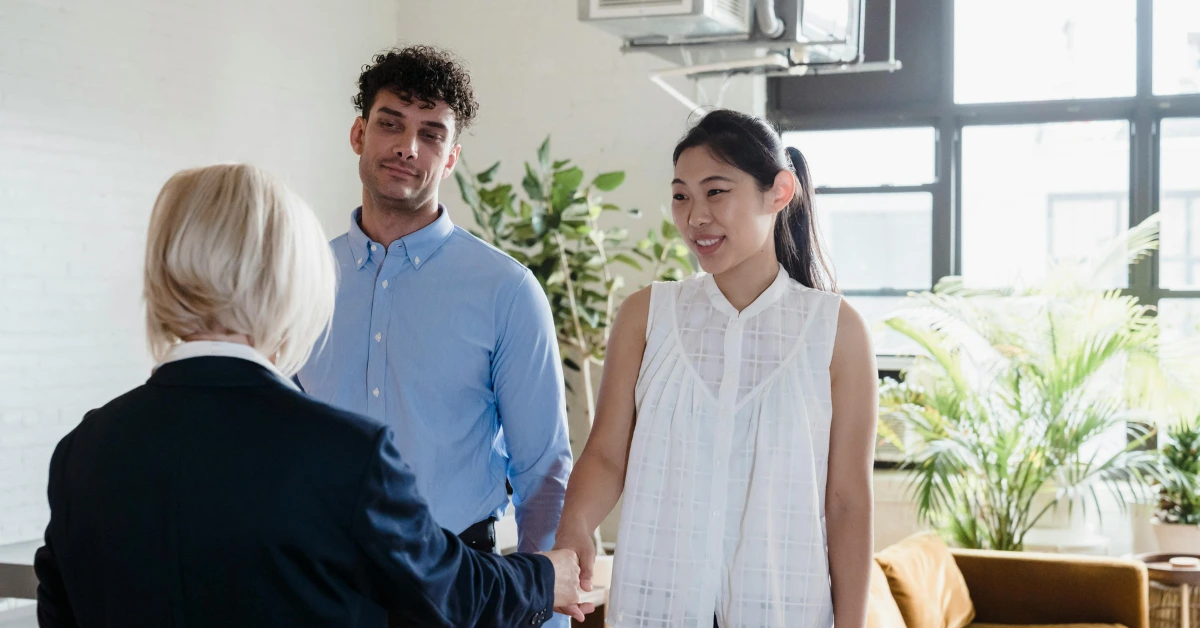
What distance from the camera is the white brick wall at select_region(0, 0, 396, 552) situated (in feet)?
13.9

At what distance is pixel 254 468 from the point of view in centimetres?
114

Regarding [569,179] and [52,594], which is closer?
[52,594]

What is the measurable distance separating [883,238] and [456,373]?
4.93 metres

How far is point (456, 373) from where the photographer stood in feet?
6.21

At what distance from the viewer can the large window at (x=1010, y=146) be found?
6.05m

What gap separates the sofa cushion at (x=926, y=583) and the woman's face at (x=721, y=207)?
2.48m

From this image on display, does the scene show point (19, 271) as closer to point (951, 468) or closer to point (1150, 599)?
point (951, 468)

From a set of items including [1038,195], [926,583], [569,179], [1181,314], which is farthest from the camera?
[1038,195]

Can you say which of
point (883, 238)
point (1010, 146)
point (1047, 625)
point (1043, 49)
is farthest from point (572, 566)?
point (1043, 49)

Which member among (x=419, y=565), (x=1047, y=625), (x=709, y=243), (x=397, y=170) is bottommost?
(x=1047, y=625)

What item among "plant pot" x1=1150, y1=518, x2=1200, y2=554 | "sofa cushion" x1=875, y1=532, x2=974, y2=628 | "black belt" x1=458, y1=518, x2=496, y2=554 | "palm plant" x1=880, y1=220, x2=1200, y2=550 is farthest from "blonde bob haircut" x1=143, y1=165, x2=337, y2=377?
"plant pot" x1=1150, y1=518, x2=1200, y2=554

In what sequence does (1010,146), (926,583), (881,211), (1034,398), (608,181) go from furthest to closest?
(881,211)
(1010,146)
(608,181)
(1034,398)
(926,583)

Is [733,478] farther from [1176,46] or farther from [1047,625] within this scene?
[1176,46]

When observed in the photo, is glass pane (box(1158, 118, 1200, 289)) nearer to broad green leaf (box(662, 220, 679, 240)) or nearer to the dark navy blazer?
broad green leaf (box(662, 220, 679, 240))
